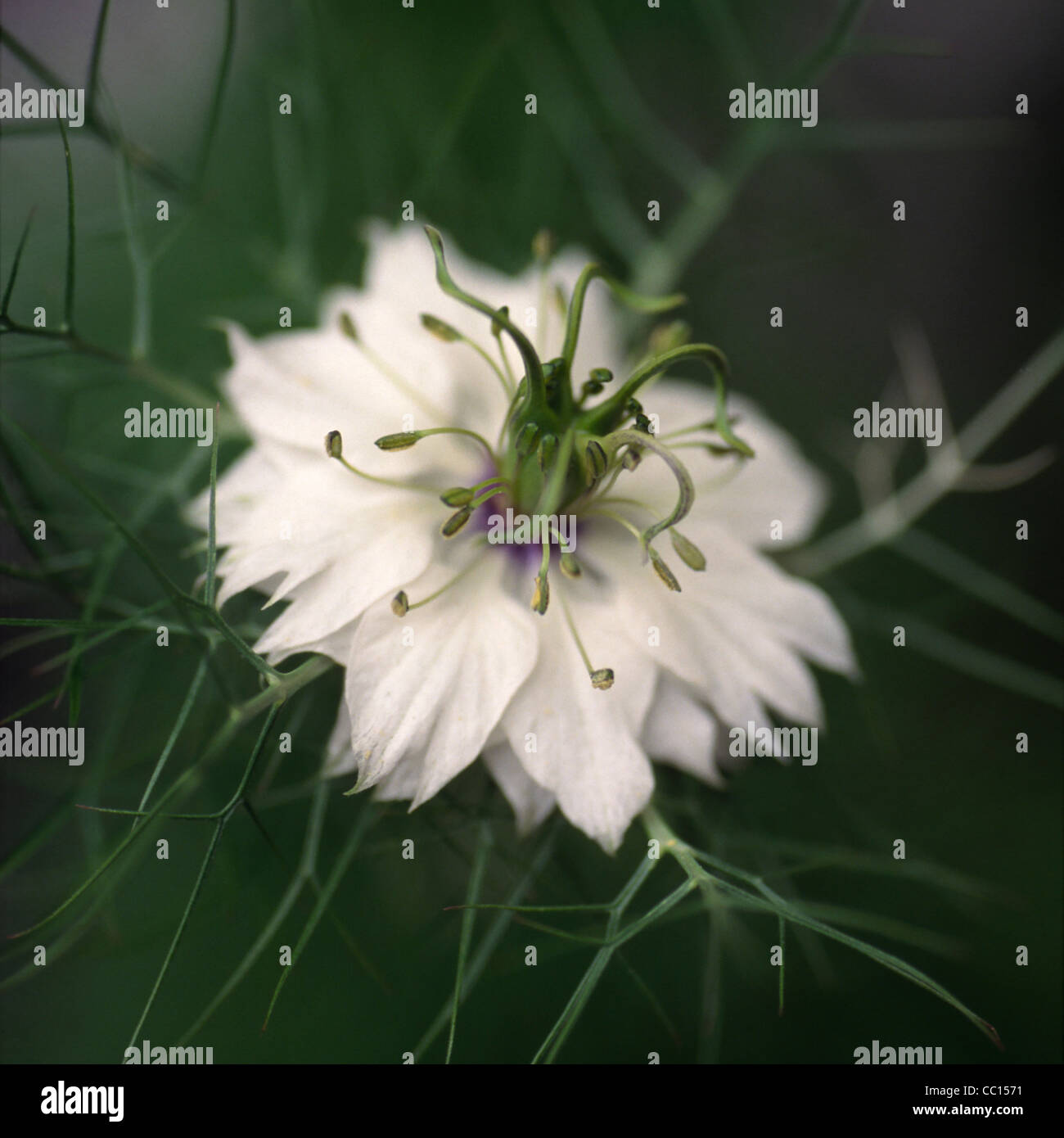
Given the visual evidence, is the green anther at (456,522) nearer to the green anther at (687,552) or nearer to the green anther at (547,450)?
the green anther at (547,450)

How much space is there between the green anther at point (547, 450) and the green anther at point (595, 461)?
0.03 meters

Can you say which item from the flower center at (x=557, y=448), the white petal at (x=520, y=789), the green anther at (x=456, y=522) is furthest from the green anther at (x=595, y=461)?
the white petal at (x=520, y=789)

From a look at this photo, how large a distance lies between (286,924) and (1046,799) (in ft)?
4.06

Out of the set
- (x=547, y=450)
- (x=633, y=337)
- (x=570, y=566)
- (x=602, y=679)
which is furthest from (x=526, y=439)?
(x=633, y=337)

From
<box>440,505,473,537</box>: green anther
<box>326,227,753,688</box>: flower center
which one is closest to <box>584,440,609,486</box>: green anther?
<box>326,227,753,688</box>: flower center

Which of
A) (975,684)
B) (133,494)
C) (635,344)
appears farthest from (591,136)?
(975,684)

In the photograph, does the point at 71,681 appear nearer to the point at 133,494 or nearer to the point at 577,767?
the point at 577,767

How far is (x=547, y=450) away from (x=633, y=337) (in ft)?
1.38

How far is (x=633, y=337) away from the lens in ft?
4.17

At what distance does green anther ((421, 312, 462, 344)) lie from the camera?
938 millimetres

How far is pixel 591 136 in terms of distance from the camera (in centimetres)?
155

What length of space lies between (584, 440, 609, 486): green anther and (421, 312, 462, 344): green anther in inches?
6.9

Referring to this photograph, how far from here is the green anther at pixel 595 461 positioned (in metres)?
0.88

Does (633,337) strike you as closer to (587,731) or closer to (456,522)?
(456,522)
